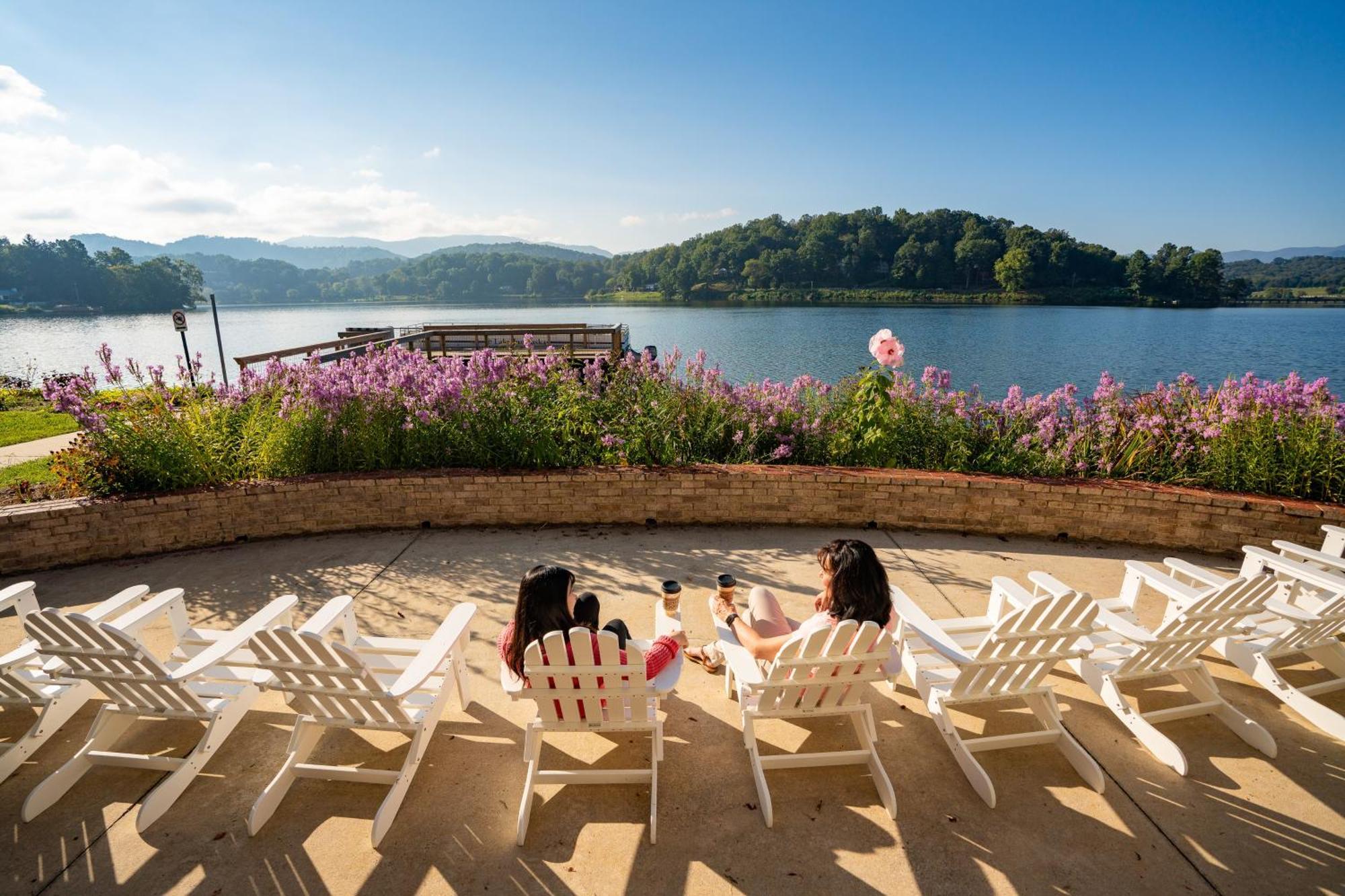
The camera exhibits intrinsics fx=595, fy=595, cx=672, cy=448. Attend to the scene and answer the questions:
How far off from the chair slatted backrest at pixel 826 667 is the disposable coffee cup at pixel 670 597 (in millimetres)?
728

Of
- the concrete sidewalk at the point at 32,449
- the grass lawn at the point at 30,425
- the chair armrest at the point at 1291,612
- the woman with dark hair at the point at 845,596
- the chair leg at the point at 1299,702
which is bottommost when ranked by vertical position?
the chair leg at the point at 1299,702

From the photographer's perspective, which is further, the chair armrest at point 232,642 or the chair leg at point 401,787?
the chair armrest at point 232,642

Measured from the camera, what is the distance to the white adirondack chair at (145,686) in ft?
8.21

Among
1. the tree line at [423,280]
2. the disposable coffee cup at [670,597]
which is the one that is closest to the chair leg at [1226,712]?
the disposable coffee cup at [670,597]

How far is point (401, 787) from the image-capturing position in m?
2.53

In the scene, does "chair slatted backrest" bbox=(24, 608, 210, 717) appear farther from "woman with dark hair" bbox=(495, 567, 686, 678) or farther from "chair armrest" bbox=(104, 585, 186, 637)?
"woman with dark hair" bbox=(495, 567, 686, 678)

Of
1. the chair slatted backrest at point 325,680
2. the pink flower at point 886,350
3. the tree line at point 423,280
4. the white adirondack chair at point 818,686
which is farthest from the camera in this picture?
the tree line at point 423,280

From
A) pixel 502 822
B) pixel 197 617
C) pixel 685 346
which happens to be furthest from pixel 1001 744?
pixel 685 346

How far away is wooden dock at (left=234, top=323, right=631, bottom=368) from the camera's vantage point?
41.5 ft

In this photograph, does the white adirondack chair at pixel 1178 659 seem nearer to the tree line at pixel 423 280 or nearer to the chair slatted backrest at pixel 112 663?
the chair slatted backrest at pixel 112 663

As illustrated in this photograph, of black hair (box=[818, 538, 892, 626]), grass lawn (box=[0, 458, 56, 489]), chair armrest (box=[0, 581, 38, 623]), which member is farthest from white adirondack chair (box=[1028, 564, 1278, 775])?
grass lawn (box=[0, 458, 56, 489])

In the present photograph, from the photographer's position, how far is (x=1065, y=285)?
6369cm

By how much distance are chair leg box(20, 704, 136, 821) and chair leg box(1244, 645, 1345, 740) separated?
5.74m

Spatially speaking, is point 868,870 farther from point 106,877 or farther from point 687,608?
point 106,877
